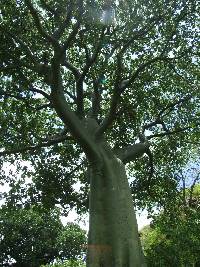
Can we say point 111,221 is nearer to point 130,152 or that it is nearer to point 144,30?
point 130,152

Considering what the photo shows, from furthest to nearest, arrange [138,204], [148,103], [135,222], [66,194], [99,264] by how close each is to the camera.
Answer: [138,204] → [66,194] → [148,103] → [135,222] → [99,264]

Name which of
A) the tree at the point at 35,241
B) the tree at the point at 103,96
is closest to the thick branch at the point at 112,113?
the tree at the point at 103,96

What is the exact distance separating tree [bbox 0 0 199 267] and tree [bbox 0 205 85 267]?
25861 millimetres

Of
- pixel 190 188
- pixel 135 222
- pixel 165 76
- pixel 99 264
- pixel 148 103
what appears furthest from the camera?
pixel 190 188

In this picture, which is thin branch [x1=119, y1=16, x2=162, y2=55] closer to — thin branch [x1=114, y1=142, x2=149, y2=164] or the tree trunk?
the tree trunk

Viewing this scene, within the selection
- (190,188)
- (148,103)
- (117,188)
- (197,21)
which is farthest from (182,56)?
(190,188)

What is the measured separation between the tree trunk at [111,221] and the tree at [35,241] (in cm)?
3190

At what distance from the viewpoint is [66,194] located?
1925cm

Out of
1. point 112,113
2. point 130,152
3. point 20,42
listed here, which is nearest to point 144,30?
point 112,113

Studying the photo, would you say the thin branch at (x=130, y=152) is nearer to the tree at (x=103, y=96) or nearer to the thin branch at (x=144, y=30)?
the tree at (x=103, y=96)

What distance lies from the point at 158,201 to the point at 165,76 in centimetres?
673

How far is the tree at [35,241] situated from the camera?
44.4 m

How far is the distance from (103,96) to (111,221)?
7452 mm

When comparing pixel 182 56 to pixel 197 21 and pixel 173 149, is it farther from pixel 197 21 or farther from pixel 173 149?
pixel 173 149
